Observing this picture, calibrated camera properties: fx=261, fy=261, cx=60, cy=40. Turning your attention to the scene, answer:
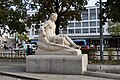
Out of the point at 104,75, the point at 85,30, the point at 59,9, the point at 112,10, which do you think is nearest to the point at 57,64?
the point at 104,75

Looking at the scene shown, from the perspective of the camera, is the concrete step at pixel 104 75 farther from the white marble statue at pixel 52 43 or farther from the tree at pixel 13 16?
the tree at pixel 13 16

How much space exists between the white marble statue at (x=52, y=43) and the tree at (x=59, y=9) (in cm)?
1102

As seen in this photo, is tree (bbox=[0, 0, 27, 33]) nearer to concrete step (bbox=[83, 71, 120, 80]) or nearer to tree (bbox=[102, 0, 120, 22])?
tree (bbox=[102, 0, 120, 22])

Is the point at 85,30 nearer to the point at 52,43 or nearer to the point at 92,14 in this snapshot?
the point at 92,14

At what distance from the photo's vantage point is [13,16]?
2558cm

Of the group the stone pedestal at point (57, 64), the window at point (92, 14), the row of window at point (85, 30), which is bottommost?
the stone pedestal at point (57, 64)

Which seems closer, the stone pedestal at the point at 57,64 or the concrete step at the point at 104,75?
the concrete step at the point at 104,75

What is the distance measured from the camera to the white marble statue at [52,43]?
13.1 metres

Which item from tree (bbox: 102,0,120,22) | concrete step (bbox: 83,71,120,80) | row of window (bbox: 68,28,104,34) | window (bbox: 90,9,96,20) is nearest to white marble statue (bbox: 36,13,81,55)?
concrete step (bbox: 83,71,120,80)

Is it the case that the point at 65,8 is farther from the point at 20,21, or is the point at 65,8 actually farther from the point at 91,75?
the point at 91,75

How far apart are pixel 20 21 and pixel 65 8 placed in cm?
471

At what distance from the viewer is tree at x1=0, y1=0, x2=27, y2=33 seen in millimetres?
25328

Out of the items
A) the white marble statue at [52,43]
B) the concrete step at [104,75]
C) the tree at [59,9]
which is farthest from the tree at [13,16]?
the concrete step at [104,75]

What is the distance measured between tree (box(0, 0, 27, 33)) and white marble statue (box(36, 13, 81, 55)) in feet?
38.9
